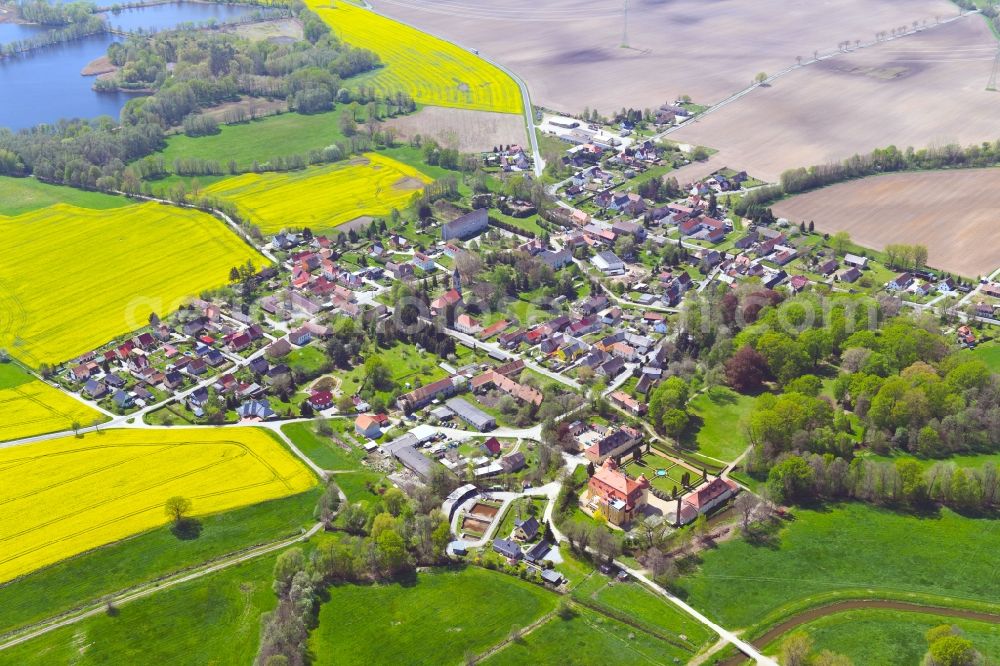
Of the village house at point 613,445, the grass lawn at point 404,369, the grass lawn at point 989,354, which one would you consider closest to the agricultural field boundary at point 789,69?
the grass lawn at point 989,354

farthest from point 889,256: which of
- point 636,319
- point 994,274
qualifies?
point 636,319

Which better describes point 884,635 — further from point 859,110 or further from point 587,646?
point 859,110

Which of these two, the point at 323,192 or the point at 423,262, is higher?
the point at 323,192

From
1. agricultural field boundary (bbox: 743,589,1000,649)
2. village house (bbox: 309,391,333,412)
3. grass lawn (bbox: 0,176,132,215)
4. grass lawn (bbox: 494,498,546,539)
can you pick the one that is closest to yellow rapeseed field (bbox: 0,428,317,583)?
village house (bbox: 309,391,333,412)

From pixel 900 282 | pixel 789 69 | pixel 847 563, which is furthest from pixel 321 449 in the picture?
pixel 789 69

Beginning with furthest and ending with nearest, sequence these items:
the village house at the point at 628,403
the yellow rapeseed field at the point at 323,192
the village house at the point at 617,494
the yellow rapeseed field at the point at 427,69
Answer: the yellow rapeseed field at the point at 427,69, the yellow rapeseed field at the point at 323,192, the village house at the point at 628,403, the village house at the point at 617,494

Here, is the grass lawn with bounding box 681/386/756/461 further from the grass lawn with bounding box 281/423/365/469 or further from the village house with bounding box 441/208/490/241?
the village house with bounding box 441/208/490/241

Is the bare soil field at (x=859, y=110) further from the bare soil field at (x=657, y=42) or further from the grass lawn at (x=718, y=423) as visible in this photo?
the grass lawn at (x=718, y=423)
